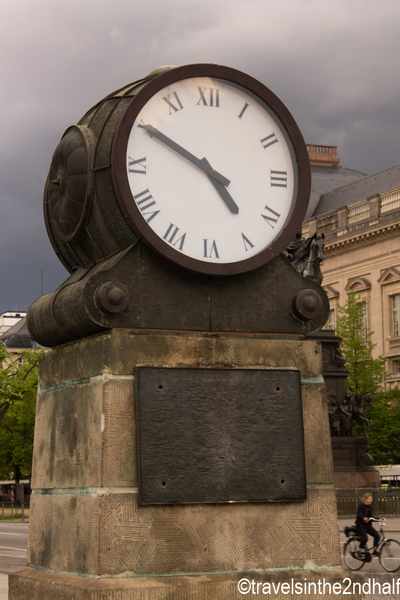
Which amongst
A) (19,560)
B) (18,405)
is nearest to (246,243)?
(19,560)

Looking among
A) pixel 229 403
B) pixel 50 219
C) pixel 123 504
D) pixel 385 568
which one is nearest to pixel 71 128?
pixel 50 219

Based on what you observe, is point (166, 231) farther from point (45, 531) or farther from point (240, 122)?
point (45, 531)

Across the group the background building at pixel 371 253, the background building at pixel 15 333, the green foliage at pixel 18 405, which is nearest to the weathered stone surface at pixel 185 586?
the green foliage at pixel 18 405

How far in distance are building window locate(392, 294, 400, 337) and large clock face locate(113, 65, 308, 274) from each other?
57.9m

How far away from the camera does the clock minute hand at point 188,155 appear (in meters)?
4.80

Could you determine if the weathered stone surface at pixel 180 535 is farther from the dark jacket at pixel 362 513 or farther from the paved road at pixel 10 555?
the dark jacket at pixel 362 513

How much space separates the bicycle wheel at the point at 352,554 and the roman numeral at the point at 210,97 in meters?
11.1

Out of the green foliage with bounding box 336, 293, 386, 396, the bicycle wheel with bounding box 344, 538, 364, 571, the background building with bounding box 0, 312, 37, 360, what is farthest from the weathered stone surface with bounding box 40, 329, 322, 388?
the background building with bounding box 0, 312, 37, 360

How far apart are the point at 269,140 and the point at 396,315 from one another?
2303 inches

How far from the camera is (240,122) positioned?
503 centimetres

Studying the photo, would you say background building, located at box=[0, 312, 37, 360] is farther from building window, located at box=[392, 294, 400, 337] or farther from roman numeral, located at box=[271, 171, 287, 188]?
roman numeral, located at box=[271, 171, 287, 188]

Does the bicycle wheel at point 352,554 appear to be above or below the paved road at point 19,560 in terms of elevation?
above

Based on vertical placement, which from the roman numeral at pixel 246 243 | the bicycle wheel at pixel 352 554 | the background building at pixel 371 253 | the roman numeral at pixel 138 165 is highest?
the background building at pixel 371 253

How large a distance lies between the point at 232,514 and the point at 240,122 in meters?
2.04
